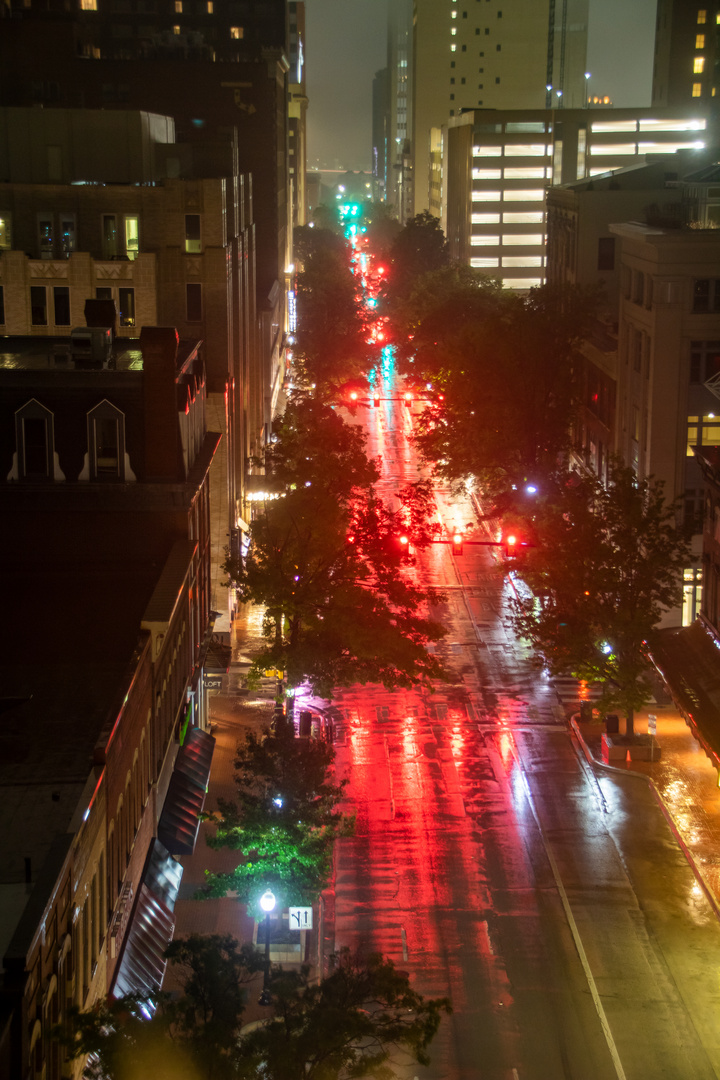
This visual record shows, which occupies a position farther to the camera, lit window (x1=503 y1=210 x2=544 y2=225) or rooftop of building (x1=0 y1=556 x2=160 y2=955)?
lit window (x1=503 y1=210 x2=544 y2=225)

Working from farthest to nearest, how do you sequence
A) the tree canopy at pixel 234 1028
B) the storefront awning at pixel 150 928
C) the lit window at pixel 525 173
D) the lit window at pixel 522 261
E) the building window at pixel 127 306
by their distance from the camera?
the lit window at pixel 522 261 < the lit window at pixel 525 173 < the building window at pixel 127 306 < the storefront awning at pixel 150 928 < the tree canopy at pixel 234 1028

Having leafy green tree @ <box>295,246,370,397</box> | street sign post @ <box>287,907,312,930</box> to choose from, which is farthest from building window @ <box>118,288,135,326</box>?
leafy green tree @ <box>295,246,370,397</box>

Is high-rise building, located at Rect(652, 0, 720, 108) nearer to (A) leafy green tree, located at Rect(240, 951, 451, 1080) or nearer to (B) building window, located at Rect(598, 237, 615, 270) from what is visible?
(B) building window, located at Rect(598, 237, 615, 270)

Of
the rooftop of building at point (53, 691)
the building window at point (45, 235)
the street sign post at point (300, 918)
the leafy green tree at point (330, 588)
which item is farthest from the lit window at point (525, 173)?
the street sign post at point (300, 918)

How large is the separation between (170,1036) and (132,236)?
4166 cm

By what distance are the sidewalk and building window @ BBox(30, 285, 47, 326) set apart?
91.6 feet

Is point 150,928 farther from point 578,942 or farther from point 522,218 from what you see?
point 522,218

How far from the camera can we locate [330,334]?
108312mm

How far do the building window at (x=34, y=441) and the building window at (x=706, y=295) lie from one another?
30.4 m

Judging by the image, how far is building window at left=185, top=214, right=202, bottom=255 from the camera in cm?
5438

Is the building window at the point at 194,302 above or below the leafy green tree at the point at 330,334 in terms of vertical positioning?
above

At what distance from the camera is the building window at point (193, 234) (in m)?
54.4

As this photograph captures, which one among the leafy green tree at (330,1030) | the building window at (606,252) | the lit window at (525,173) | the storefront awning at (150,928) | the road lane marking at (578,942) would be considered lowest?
the road lane marking at (578,942)

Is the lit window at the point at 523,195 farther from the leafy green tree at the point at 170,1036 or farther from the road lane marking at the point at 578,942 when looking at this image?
the leafy green tree at the point at 170,1036
